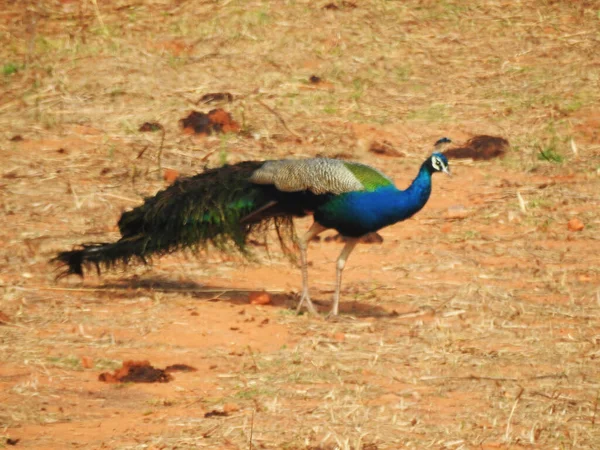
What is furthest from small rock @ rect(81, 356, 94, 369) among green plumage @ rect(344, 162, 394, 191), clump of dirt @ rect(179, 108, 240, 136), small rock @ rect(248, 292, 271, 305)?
clump of dirt @ rect(179, 108, 240, 136)

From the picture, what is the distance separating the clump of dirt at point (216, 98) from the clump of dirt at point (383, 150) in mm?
1290

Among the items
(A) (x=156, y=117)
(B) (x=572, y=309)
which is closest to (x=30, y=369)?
(B) (x=572, y=309)

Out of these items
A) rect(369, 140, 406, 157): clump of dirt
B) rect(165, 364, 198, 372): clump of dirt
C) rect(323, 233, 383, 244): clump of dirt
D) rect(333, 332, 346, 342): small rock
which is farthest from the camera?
rect(369, 140, 406, 157): clump of dirt

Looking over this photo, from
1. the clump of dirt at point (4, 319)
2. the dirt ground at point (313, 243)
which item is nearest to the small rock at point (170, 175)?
the dirt ground at point (313, 243)

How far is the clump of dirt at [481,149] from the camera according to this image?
367 inches

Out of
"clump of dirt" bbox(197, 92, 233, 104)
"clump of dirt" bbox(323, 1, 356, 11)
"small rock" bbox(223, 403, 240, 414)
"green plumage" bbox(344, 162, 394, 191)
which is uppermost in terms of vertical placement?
"clump of dirt" bbox(323, 1, 356, 11)

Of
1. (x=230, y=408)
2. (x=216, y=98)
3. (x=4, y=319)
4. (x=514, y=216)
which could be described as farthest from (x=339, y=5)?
(x=230, y=408)

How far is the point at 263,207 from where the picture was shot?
6.57 m

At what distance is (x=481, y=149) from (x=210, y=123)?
83.0 inches

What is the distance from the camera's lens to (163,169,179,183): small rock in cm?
859

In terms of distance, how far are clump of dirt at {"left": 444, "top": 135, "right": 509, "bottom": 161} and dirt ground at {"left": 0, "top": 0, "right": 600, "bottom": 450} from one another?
0.25 feet

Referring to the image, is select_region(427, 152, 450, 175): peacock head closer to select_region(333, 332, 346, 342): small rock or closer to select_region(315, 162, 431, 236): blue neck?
select_region(315, 162, 431, 236): blue neck

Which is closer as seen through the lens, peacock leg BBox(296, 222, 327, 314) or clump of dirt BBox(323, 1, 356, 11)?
peacock leg BBox(296, 222, 327, 314)

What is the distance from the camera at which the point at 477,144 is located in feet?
30.9
